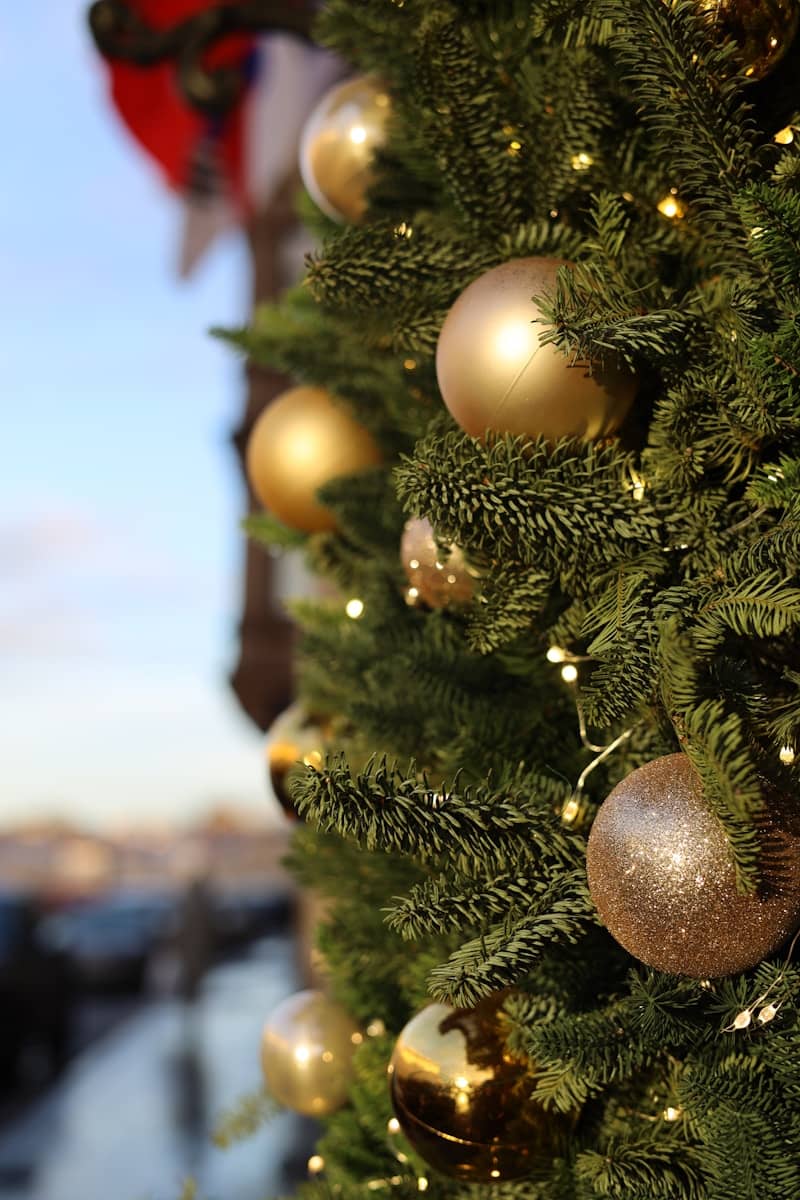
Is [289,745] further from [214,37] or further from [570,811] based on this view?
[214,37]

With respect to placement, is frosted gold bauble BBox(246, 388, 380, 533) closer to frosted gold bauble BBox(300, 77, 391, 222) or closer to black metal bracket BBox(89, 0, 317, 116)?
frosted gold bauble BBox(300, 77, 391, 222)

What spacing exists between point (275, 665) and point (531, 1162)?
157 inches

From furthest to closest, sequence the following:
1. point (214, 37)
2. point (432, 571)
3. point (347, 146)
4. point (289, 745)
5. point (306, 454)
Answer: point (214, 37) → point (289, 745) → point (306, 454) → point (347, 146) → point (432, 571)

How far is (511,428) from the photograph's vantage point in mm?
924

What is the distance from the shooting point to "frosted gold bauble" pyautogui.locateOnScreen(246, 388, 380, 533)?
1.45m

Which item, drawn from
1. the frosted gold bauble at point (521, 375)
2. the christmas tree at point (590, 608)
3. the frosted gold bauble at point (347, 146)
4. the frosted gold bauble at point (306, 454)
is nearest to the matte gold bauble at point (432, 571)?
the christmas tree at point (590, 608)

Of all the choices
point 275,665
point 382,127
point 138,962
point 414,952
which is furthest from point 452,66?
point 138,962

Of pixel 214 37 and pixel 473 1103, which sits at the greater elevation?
pixel 214 37

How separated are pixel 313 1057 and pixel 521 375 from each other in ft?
3.08

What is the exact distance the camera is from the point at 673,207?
1.00m

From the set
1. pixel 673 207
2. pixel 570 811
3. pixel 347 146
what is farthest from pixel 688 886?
pixel 347 146

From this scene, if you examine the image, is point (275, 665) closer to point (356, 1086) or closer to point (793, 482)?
point (356, 1086)

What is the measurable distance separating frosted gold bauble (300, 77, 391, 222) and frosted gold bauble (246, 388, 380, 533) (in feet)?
0.82

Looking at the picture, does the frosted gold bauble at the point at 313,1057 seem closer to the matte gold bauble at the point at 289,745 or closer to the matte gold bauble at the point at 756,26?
the matte gold bauble at the point at 289,745
